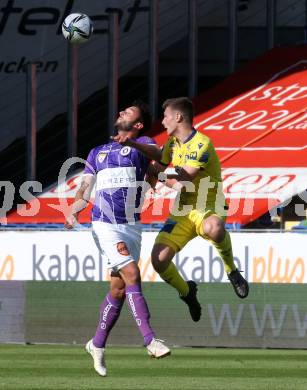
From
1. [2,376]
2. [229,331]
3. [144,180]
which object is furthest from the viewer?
[229,331]

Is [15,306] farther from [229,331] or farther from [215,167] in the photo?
[215,167]

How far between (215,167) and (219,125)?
1051 cm

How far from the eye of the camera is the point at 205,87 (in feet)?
73.6

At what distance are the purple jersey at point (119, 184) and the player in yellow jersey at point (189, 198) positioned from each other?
A: 0.50 ft

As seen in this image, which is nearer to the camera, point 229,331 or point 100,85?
point 229,331

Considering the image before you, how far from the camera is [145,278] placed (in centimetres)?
1501

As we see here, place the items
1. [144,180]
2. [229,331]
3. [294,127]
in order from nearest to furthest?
[144,180]
[229,331]
[294,127]

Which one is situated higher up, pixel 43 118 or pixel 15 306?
pixel 43 118

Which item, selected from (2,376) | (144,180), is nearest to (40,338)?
(2,376)

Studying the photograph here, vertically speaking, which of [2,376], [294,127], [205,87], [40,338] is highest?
[205,87]

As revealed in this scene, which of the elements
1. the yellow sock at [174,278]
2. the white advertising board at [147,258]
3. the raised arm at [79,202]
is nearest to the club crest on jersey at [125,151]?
the raised arm at [79,202]

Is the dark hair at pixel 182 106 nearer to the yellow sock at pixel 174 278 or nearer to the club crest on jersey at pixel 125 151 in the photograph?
the club crest on jersey at pixel 125 151

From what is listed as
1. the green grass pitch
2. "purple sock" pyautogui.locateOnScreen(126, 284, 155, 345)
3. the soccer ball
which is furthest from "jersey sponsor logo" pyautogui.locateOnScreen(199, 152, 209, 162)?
the soccer ball

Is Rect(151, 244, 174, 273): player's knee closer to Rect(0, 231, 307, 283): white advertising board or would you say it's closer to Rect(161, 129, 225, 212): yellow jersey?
Rect(161, 129, 225, 212): yellow jersey
